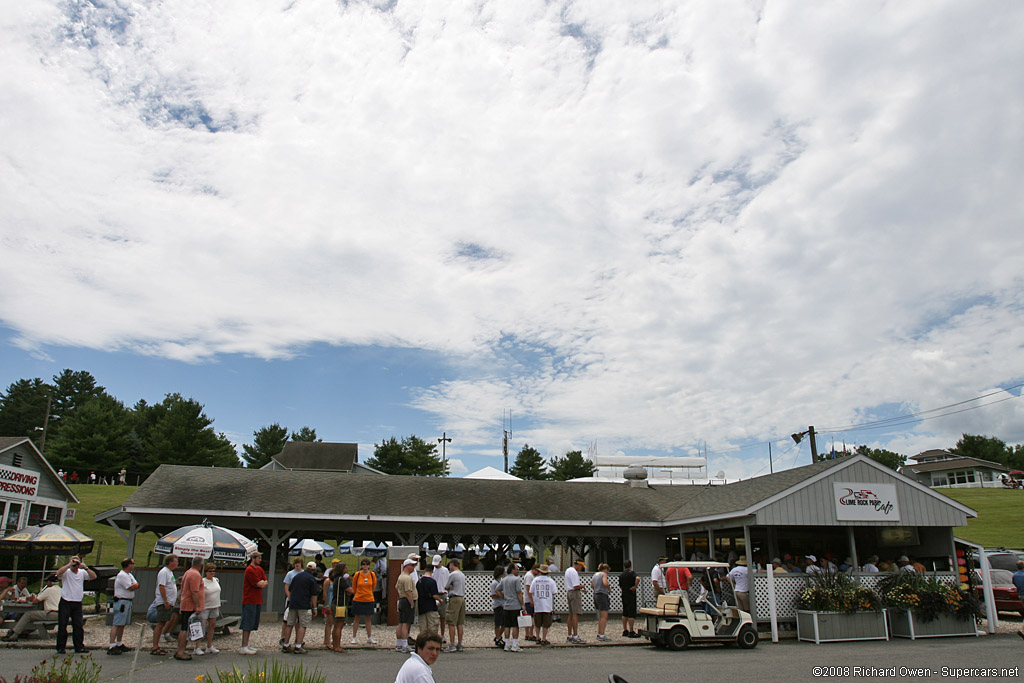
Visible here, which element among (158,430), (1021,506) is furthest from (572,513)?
(158,430)

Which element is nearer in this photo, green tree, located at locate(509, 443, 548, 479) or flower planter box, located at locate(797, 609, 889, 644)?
flower planter box, located at locate(797, 609, 889, 644)

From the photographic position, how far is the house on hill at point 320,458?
51.6 meters

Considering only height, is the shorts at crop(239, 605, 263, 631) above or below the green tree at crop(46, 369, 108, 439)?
below

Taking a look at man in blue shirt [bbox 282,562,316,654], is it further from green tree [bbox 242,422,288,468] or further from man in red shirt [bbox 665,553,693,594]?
green tree [bbox 242,422,288,468]

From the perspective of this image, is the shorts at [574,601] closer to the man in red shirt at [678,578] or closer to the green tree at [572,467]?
the man in red shirt at [678,578]

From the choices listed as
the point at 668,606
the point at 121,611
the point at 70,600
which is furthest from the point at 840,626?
the point at 70,600

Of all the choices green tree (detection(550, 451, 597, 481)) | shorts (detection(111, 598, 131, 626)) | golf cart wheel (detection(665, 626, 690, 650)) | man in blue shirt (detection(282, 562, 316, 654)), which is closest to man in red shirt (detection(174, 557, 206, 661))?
shorts (detection(111, 598, 131, 626))

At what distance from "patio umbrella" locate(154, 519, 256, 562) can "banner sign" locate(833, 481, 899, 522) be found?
13.7m

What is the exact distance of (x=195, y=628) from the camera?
11.4 metres

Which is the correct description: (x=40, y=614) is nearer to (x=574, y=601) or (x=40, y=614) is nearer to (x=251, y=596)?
(x=251, y=596)

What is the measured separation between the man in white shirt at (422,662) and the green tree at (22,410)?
8502 centimetres

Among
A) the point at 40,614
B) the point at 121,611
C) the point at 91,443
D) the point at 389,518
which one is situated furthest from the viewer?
the point at 91,443

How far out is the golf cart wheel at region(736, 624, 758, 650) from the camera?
46.9 ft

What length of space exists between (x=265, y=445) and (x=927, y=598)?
67516 millimetres
